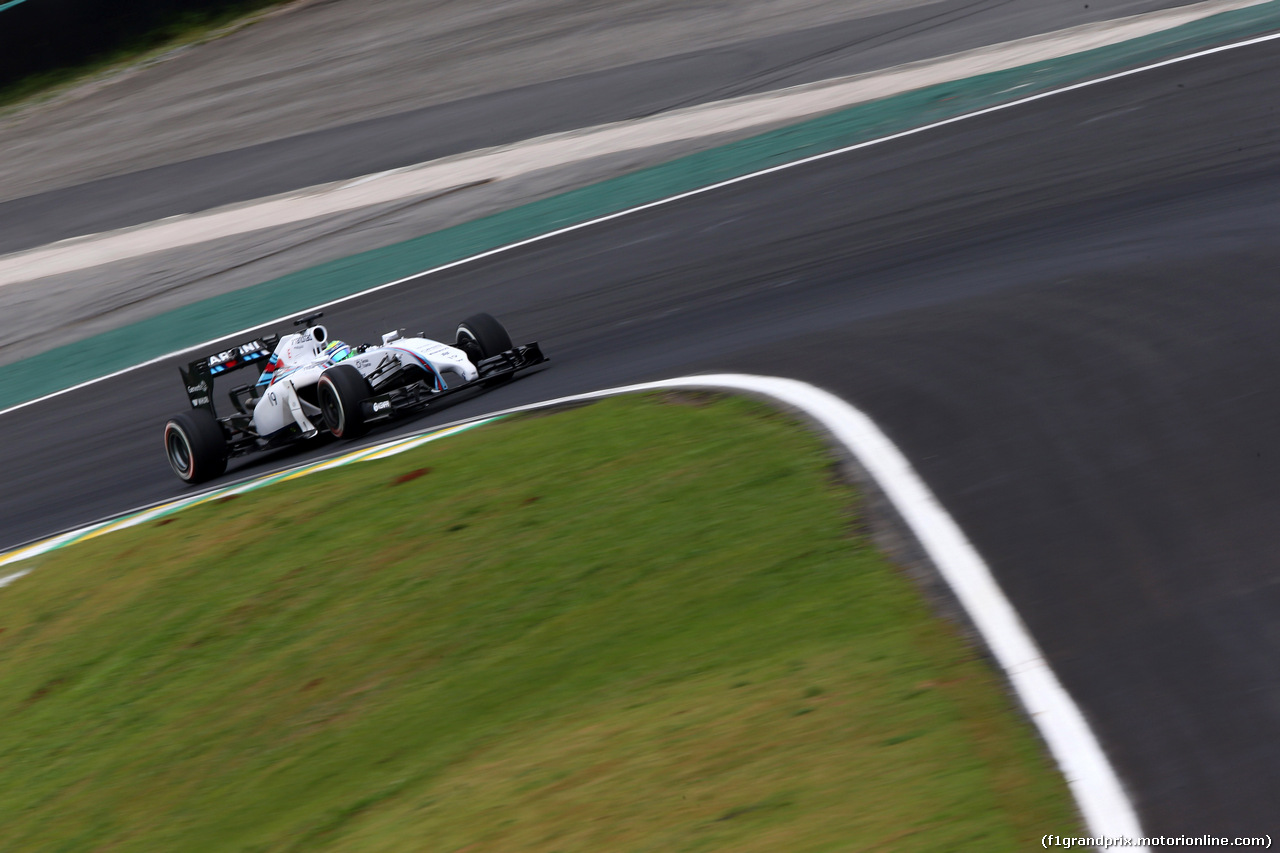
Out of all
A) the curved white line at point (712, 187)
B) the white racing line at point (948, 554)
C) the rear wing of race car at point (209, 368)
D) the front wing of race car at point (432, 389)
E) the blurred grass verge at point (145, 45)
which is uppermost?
the blurred grass verge at point (145, 45)

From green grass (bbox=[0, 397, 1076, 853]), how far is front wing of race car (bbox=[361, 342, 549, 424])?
1847 millimetres

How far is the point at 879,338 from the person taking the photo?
948 cm

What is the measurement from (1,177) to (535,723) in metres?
21.6

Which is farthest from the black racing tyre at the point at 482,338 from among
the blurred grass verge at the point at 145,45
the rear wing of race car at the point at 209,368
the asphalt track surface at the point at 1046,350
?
the blurred grass verge at the point at 145,45

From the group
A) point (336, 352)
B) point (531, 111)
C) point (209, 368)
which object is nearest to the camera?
point (336, 352)

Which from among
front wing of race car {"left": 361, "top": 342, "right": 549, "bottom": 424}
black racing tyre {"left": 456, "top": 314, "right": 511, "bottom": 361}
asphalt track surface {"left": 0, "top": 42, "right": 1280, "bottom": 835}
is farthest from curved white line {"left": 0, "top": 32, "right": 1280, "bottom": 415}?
front wing of race car {"left": 361, "top": 342, "right": 549, "bottom": 424}

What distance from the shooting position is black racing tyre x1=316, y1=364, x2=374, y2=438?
35.9ft

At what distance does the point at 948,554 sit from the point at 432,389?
20.3 ft

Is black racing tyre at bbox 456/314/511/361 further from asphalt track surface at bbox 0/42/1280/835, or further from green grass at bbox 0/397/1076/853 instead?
green grass at bbox 0/397/1076/853

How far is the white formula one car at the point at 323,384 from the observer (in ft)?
36.2

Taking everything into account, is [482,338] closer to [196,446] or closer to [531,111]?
[196,446]

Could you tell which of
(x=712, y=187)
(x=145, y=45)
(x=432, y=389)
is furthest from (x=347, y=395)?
(x=145, y=45)

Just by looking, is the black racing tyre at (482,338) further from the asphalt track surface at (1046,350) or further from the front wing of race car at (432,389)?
the asphalt track surface at (1046,350)

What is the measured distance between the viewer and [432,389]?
11.3 meters
